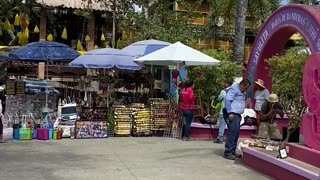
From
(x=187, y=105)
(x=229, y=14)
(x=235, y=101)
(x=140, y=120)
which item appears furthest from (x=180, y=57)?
(x=229, y=14)

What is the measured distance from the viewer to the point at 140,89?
17.1 meters

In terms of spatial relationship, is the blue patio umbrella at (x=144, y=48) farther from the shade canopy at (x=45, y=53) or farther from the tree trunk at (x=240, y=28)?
the tree trunk at (x=240, y=28)

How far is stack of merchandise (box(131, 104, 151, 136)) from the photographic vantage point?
555 inches

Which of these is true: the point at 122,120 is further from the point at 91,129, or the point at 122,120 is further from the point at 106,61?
the point at 106,61

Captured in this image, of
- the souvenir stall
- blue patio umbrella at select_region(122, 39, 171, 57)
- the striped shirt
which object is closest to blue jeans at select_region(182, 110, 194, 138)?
the striped shirt

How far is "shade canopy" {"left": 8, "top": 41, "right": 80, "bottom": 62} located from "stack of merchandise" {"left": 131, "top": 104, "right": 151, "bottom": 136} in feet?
8.52

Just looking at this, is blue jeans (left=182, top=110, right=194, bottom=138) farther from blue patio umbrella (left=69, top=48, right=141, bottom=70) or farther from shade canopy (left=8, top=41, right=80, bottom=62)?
shade canopy (left=8, top=41, right=80, bottom=62)

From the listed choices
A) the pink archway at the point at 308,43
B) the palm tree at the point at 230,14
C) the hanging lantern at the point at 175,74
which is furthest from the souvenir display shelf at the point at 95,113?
the palm tree at the point at 230,14

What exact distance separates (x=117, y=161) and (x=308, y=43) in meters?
4.47

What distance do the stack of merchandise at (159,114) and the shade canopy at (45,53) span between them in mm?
2924

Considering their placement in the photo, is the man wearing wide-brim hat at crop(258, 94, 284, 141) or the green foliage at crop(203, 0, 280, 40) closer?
the man wearing wide-brim hat at crop(258, 94, 284, 141)

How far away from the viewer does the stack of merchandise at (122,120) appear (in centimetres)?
1399

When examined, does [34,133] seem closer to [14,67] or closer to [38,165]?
[38,165]

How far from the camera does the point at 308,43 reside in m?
10.4
